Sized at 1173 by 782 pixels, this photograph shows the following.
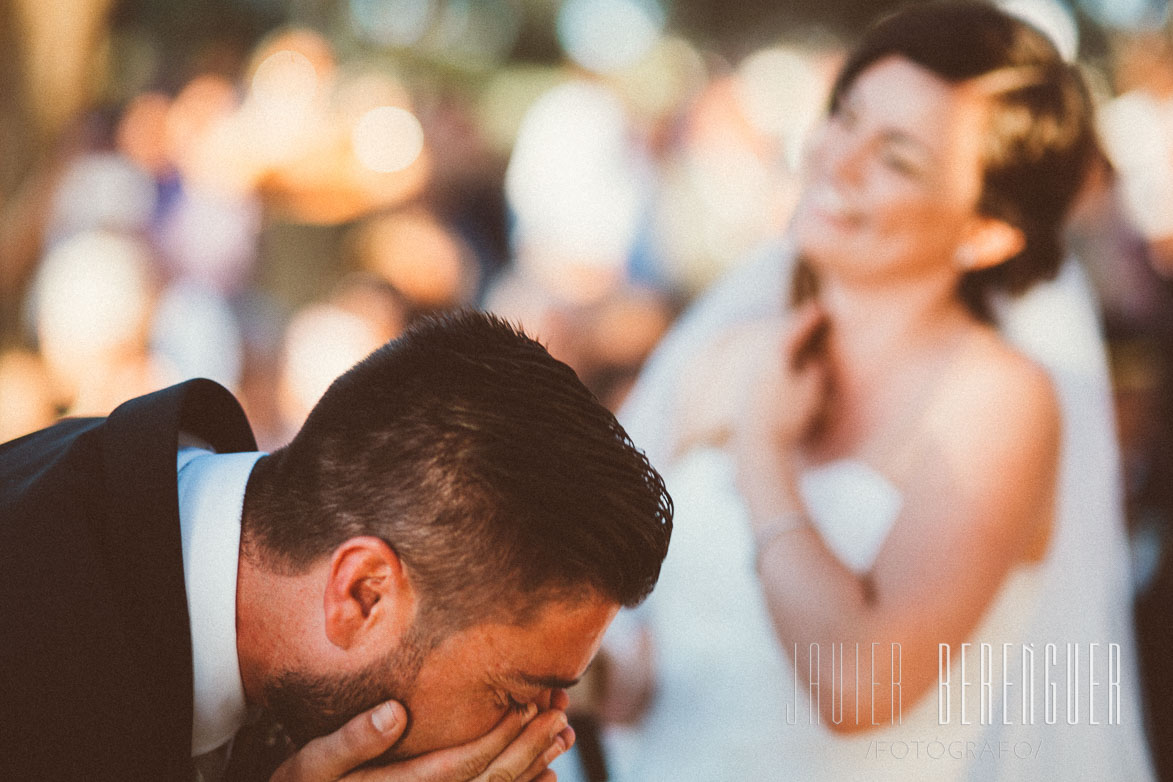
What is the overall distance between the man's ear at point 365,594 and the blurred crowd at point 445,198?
86 cm

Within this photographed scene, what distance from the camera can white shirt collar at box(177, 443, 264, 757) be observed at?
1.11 metres

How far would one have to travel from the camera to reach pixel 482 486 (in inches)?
41.7

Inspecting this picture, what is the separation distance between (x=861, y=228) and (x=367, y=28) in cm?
305

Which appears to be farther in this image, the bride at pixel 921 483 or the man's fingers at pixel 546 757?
the bride at pixel 921 483

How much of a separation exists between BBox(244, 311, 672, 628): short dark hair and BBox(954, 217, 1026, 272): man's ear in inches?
24.6

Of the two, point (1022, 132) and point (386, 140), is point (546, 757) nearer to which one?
point (1022, 132)

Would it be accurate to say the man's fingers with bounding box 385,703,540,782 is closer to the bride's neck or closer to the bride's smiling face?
the bride's neck

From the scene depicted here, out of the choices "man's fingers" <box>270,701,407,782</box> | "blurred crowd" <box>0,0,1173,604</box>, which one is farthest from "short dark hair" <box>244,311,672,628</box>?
"blurred crowd" <box>0,0,1173,604</box>

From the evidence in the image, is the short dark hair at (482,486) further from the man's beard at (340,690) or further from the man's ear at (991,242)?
the man's ear at (991,242)

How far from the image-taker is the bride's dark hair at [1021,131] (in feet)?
4.41

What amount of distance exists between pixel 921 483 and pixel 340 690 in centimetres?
82

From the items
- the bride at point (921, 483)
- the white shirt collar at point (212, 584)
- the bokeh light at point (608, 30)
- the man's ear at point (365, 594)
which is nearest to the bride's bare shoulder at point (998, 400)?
the bride at point (921, 483)

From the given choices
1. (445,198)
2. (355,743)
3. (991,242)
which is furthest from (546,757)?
(445,198)

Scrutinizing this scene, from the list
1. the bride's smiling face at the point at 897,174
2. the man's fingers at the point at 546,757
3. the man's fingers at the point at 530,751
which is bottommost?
the man's fingers at the point at 546,757
